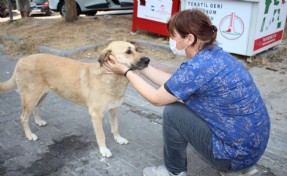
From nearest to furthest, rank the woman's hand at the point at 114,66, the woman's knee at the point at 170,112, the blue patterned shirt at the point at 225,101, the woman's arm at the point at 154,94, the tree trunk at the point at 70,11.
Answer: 1. the blue patterned shirt at the point at 225,101
2. the woman's arm at the point at 154,94
3. the woman's knee at the point at 170,112
4. the woman's hand at the point at 114,66
5. the tree trunk at the point at 70,11

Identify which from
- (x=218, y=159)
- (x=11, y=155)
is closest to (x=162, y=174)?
(x=218, y=159)

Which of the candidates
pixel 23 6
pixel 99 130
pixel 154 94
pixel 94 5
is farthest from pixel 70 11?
pixel 154 94

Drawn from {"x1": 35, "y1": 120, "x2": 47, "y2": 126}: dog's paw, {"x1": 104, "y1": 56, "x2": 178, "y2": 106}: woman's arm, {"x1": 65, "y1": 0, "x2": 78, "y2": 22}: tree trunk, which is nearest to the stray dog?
{"x1": 104, "y1": 56, "x2": 178, "y2": 106}: woman's arm

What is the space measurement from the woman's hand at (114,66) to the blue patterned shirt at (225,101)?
0.64 metres

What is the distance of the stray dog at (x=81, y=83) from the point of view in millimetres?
3137

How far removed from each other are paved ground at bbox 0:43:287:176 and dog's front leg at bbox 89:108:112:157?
0.08 meters

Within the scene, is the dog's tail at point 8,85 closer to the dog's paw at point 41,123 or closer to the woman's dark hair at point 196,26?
the dog's paw at point 41,123

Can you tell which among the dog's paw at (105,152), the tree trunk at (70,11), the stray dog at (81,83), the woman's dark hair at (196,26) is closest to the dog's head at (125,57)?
the stray dog at (81,83)

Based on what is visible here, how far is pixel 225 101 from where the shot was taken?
2281mm

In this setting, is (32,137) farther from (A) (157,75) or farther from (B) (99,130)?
(A) (157,75)

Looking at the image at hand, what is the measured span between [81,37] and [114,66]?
5.25 meters

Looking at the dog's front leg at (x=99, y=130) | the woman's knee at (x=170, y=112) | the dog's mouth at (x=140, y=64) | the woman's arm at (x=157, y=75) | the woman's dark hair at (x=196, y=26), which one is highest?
the woman's dark hair at (x=196, y=26)

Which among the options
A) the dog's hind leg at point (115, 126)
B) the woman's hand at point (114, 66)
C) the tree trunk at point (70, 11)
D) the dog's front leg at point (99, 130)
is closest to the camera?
the woman's hand at point (114, 66)

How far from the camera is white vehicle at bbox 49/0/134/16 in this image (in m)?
12.5
